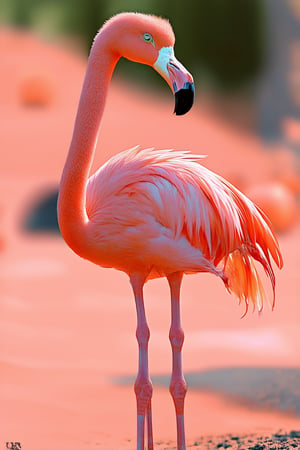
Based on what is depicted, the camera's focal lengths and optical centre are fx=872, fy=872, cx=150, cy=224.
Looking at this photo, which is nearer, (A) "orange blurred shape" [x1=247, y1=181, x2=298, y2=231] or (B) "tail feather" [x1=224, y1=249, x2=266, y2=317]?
(B) "tail feather" [x1=224, y1=249, x2=266, y2=317]

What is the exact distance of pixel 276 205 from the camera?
11.8 metres

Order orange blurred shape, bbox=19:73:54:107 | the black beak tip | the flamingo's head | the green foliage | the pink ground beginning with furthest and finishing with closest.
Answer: the green foliage, orange blurred shape, bbox=19:73:54:107, the pink ground, the flamingo's head, the black beak tip

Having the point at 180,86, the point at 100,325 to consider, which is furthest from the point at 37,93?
the point at 180,86

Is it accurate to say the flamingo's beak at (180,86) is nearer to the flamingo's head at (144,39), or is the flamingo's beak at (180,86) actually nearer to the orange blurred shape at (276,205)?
the flamingo's head at (144,39)

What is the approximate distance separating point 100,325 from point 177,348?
3991 mm

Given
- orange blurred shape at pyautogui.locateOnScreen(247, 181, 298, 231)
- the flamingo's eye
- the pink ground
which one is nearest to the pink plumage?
the flamingo's eye

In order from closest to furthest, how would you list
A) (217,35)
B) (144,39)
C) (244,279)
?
(144,39), (244,279), (217,35)

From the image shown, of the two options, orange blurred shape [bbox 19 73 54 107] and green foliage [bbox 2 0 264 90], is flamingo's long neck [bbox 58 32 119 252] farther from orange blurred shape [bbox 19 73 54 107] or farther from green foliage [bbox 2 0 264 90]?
green foliage [bbox 2 0 264 90]

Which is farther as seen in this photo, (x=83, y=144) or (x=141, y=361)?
(x=141, y=361)

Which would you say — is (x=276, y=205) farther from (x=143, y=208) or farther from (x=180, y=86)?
(x=180, y=86)

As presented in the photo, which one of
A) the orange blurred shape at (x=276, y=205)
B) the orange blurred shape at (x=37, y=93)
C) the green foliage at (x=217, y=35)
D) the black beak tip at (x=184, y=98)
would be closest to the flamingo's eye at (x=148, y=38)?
the black beak tip at (x=184, y=98)

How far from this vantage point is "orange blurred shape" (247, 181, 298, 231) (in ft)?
38.8

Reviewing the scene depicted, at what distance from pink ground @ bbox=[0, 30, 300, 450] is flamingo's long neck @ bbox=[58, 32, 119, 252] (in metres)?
1.68

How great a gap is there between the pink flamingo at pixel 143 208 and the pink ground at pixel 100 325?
5.03 ft
